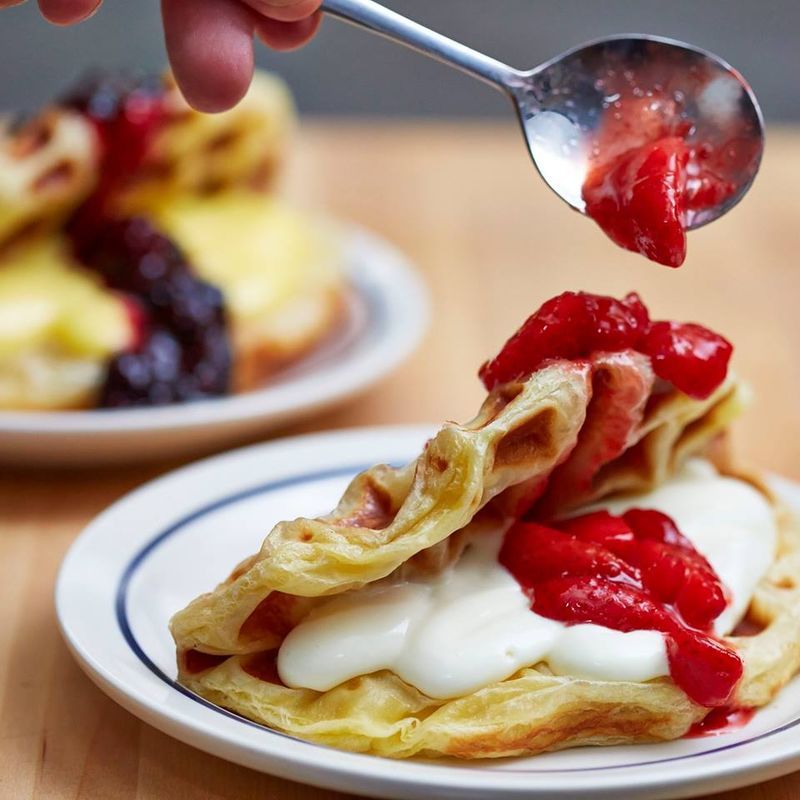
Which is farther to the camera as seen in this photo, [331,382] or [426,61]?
[426,61]

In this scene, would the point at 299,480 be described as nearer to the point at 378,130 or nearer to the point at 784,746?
the point at 784,746

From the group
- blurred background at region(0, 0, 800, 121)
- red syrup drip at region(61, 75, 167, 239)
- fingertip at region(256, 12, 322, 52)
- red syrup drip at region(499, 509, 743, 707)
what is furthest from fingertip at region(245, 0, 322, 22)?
blurred background at region(0, 0, 800, 121)

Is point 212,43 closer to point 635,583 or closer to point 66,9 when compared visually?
point 66,9

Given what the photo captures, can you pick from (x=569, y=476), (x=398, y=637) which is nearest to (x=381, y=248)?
(x=569, y=476)

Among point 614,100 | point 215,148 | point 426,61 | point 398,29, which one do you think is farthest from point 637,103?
point 426,61

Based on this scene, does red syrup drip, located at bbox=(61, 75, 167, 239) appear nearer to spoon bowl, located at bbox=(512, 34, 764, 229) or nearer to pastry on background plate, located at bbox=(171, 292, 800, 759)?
spoon bowl, located at bbox=(512, 34, 764, 229)

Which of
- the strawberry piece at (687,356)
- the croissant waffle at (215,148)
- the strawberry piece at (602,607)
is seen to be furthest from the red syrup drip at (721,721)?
the croissant waffle at (215,148)
